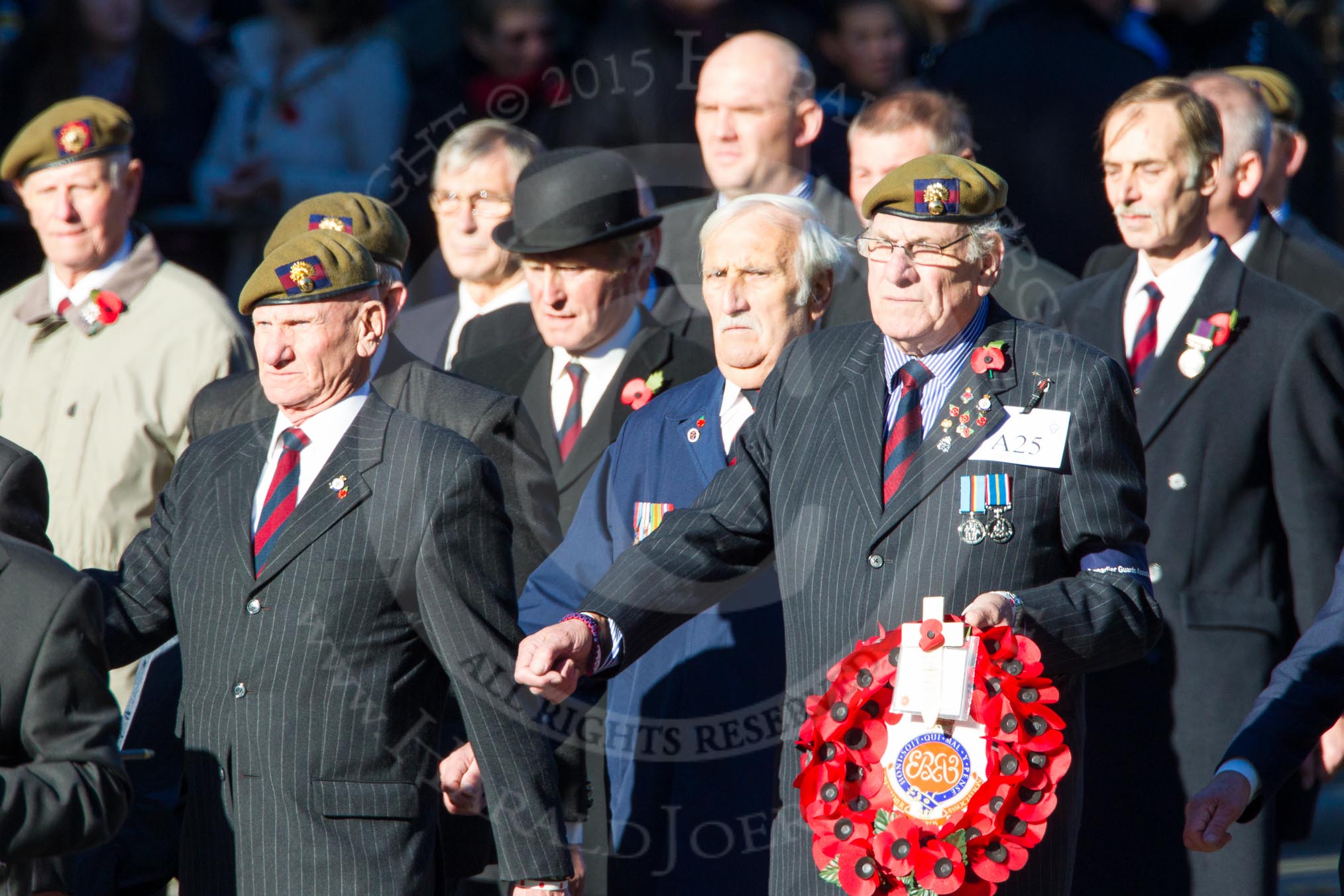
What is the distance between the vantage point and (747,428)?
405 cm

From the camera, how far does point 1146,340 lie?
5094 millimetres

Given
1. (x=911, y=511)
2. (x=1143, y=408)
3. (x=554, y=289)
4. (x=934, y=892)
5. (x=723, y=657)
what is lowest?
(x=934, y=892)

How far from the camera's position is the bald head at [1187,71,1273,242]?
554cm

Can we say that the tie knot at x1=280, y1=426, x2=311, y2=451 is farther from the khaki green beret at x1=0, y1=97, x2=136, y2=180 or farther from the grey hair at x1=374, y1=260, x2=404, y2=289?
the khaki green beret at x1=0, y1=97, x2=136, y2=180

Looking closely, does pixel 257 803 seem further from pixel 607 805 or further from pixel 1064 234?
pixel 1064 234

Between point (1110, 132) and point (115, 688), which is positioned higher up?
point (1110, 132)

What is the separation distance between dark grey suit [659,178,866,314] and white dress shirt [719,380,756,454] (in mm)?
1009

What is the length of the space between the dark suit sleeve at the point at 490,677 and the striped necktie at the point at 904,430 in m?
0.81

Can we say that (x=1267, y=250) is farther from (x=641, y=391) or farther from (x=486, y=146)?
(x=486, y=146)

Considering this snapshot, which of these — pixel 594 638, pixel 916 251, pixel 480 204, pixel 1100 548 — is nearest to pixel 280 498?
pixel 594 638

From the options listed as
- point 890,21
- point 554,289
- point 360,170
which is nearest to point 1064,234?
point 890,21

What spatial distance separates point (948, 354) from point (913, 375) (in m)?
0.08

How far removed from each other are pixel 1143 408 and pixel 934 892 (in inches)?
75.3

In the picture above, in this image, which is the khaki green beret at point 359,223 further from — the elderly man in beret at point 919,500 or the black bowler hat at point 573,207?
the elderly man in beret at point 919,500
